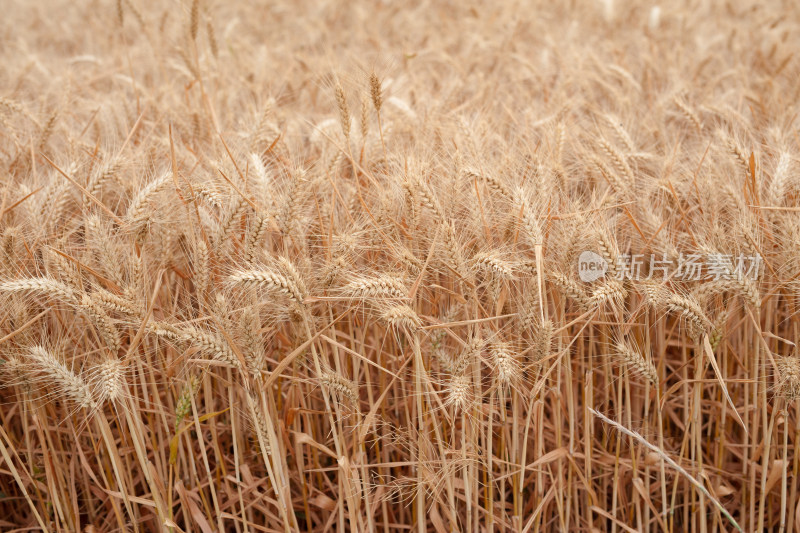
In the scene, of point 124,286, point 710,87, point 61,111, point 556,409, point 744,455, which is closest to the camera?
point 124,286

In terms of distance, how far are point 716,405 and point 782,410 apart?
27cm

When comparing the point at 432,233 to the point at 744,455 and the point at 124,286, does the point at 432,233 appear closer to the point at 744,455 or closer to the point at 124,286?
the point at 124,286

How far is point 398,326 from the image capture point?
152cm

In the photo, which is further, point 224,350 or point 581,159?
point 581,159

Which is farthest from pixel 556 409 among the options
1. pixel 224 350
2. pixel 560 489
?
pixel 224 350

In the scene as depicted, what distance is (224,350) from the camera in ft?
4.58

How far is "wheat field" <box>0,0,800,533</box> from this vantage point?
1478 mm

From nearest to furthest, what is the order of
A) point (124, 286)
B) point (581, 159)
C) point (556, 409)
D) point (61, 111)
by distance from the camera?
1. point (124, 286)
2. point (556, 409)
3. point (581, 159)
4. point (61, 111)

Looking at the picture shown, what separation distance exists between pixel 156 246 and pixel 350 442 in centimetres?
78

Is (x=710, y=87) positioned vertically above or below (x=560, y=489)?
above

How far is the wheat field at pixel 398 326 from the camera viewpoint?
58.2 inches

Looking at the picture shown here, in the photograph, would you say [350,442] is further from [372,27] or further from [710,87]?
[372,27]

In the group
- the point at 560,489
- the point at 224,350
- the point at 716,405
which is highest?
the point at 224,350

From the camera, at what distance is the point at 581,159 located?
213cm
